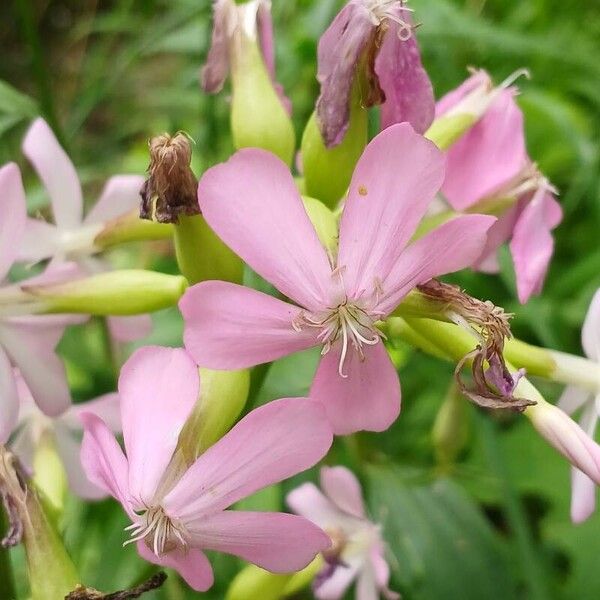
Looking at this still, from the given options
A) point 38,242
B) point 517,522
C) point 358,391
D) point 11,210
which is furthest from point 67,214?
point 517,522

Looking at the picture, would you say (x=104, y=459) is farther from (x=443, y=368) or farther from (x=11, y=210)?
(x=443, y=368)

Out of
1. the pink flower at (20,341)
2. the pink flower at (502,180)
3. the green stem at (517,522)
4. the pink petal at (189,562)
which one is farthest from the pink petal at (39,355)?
the green stem at (517,522)

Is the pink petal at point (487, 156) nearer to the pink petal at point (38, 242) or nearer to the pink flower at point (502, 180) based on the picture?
the pink flower at point (502, 180)

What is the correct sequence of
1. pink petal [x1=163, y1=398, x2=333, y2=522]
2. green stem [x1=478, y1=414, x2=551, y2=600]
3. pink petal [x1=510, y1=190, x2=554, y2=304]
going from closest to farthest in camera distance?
pink petal [x1=163, y1=398, x2=333, y2=522], pink petal [x1=510, y1=190, x2=554, y2=304], green stem [x1=478, y1=414, x2=551, y2=600]

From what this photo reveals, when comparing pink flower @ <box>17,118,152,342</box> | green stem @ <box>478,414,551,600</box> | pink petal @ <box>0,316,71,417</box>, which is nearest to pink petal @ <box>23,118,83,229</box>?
pink flower @ <box>17,118,152,342</box>

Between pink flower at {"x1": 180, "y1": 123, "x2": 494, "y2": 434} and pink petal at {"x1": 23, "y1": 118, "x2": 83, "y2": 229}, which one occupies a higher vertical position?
pink flower at {"x1": 180, "y1": 123, "x2": 494, "y2": 434}

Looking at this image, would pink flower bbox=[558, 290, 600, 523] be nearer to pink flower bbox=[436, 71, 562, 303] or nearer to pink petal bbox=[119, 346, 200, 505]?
pink flower bbox=[436, 71, 562, 303]

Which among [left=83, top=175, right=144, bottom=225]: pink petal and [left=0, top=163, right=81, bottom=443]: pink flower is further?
→ [left=83, top=175, right=144, bottom=225]: pink petal
